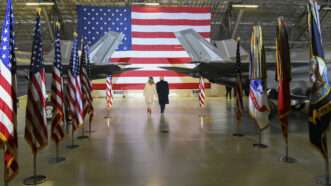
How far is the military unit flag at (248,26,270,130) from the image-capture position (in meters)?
6.14

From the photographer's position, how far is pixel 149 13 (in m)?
17.2

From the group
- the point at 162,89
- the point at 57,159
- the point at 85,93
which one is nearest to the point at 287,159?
the point at 57,159

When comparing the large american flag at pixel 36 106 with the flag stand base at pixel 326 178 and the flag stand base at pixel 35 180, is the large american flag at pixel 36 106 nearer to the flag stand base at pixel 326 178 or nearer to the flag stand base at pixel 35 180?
the flag stand base at pixel 35 180

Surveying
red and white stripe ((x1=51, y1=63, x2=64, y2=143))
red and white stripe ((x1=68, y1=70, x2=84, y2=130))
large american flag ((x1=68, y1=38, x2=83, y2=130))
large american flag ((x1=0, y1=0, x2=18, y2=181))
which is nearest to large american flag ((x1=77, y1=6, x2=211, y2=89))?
large american flag ((x1=68, y1=38, x2=83, y2=130))

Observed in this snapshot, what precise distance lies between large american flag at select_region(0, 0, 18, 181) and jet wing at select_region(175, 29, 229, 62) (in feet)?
30.1

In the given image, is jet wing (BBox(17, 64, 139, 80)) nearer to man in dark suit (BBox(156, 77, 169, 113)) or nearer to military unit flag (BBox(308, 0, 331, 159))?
man in dark suit (BBox(156, 77, 169, 113))

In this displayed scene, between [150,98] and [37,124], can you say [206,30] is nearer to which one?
[150,98]

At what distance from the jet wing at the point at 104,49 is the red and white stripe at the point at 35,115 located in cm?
775

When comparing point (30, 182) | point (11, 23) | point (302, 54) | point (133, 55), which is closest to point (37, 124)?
point (30, 182)

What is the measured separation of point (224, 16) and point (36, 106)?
18226 millimetres

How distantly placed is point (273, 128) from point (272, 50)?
26.6ft

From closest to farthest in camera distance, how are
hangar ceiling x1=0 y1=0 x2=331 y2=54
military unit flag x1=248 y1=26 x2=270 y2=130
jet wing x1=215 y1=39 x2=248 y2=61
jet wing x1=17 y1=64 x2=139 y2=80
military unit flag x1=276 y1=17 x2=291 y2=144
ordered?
military unit flag x1=276 y1=17 x2=291 y2=144
military unit flag x1=248 y1=26 x2=270 y2=130
jet wing x1=17 y1=64 x2=139 y2=80
jet wing x1=215 y1=39 x2=248 y2=61
hangar ceiling x1=0 y1=0 x2=331 y2=54

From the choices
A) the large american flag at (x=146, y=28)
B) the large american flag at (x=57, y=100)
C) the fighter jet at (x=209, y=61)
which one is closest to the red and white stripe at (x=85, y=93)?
the large american flag at (x=57, y=100)

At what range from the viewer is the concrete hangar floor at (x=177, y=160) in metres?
4.25
